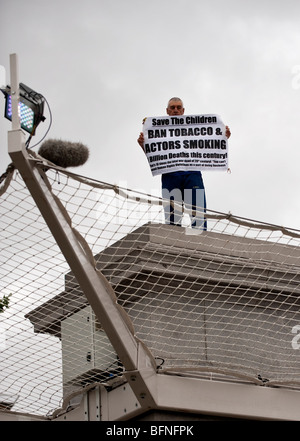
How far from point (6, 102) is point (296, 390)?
3.00m

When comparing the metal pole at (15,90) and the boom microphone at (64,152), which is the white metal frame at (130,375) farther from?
the boom microphone at (64,152)

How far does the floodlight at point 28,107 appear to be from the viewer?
6.12 m

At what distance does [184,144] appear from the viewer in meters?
8.66

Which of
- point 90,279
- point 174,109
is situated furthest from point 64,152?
point 174,109

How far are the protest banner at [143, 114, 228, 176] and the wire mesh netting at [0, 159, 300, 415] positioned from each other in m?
1.22

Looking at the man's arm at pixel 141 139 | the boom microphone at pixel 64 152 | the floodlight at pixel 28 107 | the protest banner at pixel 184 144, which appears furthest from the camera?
the man's arm at pixel 141 139

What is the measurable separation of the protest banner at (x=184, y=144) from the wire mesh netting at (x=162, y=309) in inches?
48.0

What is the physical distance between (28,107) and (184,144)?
2720mm

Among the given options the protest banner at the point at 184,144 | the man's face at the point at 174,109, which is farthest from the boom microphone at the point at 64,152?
the man's face at the point at 174,109

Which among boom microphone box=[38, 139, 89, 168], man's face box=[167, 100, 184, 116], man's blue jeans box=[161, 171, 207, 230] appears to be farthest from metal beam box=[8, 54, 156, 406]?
man's face box=[167, 100, 184, 116]

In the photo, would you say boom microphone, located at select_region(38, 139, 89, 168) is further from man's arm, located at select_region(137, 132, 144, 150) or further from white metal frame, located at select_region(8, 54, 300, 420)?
man's arm, located at select_region(137, 132, 144, 150)
